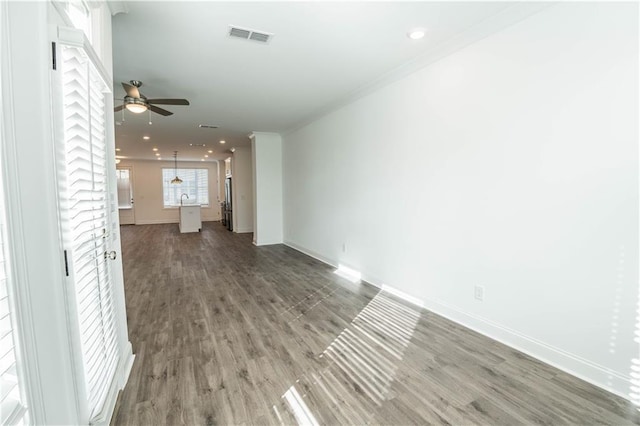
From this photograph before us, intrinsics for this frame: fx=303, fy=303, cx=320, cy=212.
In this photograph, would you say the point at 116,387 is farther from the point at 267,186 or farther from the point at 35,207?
the point at 267,186

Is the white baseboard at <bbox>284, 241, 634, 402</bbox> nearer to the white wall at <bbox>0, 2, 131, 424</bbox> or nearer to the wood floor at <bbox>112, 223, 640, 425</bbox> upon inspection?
the wood floor at <bbox>112, 223, 640, 425</bbox>

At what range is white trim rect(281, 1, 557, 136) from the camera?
7.39 feet

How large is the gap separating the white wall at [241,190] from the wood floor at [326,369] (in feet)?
17.7

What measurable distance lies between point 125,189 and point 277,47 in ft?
37.9

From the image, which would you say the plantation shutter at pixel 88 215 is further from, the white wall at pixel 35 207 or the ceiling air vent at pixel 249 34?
the ceiling air vent at pixel 249 34

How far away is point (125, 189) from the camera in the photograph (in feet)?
38.9

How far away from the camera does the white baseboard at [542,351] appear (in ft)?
6.32

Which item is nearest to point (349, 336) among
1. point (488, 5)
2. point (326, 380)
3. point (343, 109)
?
point (326, 380)

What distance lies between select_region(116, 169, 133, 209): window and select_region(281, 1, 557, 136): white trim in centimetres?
1092

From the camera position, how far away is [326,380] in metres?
2.08

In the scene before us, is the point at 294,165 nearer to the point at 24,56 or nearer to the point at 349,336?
the point at 349,336

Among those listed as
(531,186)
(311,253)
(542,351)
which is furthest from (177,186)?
(542,351)

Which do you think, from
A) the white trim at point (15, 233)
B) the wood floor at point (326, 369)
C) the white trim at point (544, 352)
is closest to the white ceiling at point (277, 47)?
the white trim at point (15, 233)

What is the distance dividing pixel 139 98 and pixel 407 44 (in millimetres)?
2963
